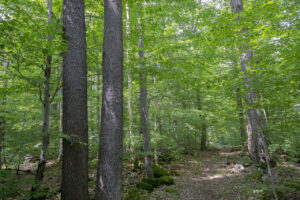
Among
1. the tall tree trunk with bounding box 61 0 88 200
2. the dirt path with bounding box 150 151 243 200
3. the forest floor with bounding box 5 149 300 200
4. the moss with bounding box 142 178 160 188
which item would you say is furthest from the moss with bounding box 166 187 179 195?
the tall tree trunk with bounding box 61 0 88 200

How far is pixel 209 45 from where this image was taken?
6992 millimetres

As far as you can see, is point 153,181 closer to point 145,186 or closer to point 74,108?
point 145,186

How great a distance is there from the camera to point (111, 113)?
3.63 m

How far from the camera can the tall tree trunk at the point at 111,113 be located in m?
3.42

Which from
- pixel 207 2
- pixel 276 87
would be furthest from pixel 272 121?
pixel 207 2

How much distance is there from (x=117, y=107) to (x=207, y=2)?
16.3m

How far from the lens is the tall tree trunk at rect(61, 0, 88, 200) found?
335 centimetres

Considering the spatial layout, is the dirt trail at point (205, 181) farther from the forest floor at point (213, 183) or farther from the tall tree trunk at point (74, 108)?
the tall tree trunk at point (74, 108)

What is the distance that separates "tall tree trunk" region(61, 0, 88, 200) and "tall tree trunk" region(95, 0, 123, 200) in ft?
1.23

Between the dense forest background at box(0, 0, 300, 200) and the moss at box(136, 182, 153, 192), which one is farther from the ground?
the dense forest background at box(0, 0, 300, 200)

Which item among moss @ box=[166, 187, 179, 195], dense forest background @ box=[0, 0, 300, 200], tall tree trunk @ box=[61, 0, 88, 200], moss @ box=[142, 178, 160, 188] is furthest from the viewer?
moss @ box=[142, 178, 160, 188]

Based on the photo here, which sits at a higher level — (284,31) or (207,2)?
(207,2)

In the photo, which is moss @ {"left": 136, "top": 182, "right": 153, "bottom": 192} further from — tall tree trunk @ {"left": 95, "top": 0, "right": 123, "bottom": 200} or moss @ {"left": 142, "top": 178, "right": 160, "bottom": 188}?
tall tree trunk @ {"left": 95, "top": 0, "right": 123, "bottom": 200}

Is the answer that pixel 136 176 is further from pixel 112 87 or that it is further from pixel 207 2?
pixel 207 2
